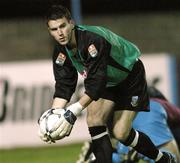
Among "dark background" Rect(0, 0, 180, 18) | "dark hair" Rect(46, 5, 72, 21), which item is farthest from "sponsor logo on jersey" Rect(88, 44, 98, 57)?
"dark background" Rect(0, 0, 180, 18)

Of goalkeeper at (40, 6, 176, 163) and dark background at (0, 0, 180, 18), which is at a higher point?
goalkeeper at (40, 6, 176, 163)

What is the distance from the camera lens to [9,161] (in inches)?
415

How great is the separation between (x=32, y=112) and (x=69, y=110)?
652 cm

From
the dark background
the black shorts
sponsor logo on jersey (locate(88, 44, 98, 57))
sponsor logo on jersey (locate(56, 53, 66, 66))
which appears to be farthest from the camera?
the dark background

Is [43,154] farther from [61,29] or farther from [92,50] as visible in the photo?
[61,29]

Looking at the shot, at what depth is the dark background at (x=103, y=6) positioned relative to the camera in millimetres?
20109

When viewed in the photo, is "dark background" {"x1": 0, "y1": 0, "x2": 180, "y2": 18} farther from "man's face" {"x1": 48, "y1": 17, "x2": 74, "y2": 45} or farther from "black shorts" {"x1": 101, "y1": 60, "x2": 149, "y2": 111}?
"man's face" {"x1": 48, "y1": 17, "x2": 74, "y2": 45}

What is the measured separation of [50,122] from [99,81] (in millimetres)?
536

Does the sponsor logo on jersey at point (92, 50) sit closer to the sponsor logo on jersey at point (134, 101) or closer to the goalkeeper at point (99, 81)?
the goalkeeper at point (99, 81)

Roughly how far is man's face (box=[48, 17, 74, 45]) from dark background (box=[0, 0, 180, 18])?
45.1 ft

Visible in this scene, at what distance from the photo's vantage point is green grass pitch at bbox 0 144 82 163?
10406 mm

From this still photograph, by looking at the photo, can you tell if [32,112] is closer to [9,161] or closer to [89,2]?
[9,161]

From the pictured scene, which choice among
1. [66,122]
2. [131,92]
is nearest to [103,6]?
[131,92]

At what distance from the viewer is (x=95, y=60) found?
253 inches
